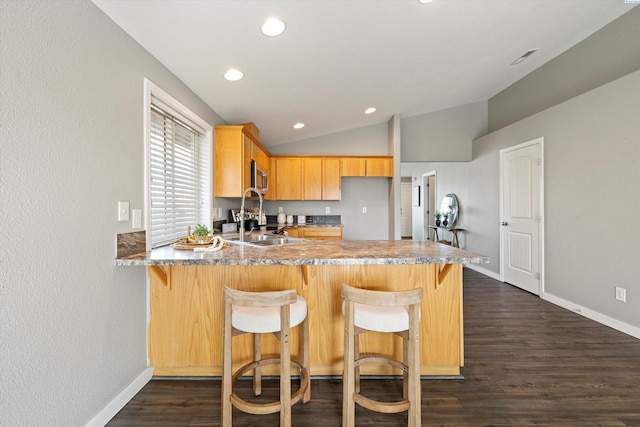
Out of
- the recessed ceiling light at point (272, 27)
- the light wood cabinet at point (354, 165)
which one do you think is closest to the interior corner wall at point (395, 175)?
the light wood cabinet at point (354, 165)

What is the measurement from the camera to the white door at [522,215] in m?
3.65

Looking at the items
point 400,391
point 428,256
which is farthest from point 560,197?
point 400,391

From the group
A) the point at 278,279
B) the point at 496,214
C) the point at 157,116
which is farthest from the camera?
the point at 496,214

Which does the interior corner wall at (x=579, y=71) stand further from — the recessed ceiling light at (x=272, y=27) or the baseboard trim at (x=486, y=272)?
the recessed ceiling light at (x=272, y=27)

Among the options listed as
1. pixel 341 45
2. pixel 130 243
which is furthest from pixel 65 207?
pixel 341 45

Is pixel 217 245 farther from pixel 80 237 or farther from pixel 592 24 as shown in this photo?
pixel 592 24

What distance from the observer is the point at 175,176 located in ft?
7.91

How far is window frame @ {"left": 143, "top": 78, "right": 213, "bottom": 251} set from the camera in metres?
1.82

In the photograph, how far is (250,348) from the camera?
6.16 feet

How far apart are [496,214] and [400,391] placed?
3722mm

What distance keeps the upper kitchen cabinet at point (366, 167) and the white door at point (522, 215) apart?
5.68 feet

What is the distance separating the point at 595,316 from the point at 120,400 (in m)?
4.23

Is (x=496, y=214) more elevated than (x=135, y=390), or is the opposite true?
(x=496, y=214)

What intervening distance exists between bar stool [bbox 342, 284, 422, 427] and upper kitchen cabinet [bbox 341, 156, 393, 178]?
11.3ft
